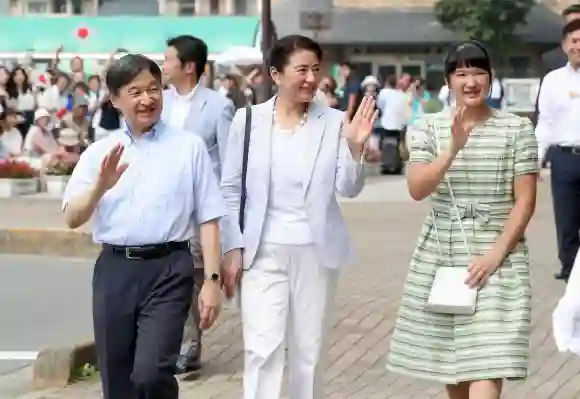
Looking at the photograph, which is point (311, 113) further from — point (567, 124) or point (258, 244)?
point (567, 124)

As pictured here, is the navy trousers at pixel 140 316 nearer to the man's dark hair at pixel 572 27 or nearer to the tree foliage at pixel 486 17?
the man's dark hair at pixel 572 27

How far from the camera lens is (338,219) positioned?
573 centimetres

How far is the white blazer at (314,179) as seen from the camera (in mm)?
5574

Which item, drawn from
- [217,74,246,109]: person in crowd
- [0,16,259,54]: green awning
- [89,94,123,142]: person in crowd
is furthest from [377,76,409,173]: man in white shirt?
[0,16,259,54]: green awning

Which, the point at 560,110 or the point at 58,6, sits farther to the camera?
the point at 58,6

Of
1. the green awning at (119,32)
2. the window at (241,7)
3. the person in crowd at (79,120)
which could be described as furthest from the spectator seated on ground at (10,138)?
Result: the window at (241,7)

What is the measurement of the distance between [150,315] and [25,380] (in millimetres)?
2699

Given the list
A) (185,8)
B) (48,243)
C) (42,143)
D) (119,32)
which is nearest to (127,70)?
(48,243)

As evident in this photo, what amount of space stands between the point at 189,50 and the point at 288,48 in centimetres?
161

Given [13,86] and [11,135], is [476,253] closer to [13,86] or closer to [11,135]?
[11,135]

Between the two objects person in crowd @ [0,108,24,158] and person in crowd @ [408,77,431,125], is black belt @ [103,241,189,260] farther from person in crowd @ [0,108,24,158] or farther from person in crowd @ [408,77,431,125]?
person in crowd @ [408,77,431,125]

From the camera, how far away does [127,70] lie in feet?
17.0

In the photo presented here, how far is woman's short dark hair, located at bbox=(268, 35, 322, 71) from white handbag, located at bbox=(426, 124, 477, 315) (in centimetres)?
87

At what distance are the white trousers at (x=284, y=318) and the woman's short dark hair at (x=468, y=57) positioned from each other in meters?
1.04
